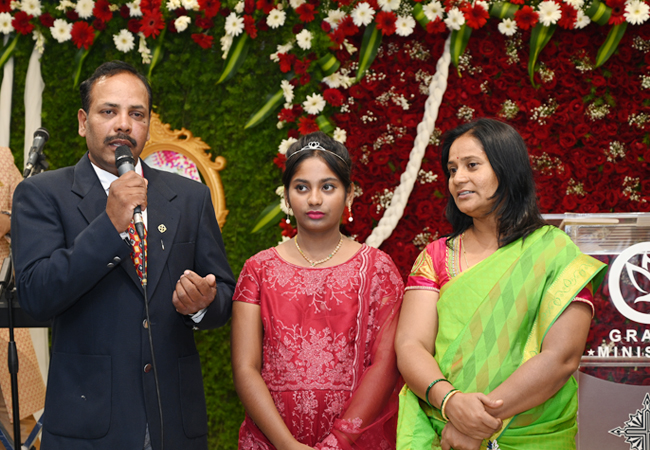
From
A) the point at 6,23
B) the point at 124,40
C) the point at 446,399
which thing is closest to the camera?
the point at 446,399

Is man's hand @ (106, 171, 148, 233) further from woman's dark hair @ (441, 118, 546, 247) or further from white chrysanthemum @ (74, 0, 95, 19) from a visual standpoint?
white chrysanthemum @ (74, 0, 95, 19)

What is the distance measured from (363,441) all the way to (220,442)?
208 centimetres

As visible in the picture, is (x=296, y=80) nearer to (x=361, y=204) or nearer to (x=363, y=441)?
(x=361, y=204)

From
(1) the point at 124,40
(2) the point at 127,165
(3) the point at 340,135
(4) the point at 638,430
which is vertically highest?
(1) the point at 124,40

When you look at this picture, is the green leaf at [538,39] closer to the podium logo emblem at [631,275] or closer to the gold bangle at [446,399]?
the podium logo emblem at [631,275]

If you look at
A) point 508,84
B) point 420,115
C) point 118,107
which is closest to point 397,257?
point 420,115

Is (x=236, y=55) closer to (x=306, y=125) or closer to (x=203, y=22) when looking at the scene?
(x=203, y=22)

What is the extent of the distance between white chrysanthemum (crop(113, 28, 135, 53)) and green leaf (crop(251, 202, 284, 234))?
1.43m

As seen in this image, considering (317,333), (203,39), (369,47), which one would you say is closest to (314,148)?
(317,333)

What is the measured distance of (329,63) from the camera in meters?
3.53

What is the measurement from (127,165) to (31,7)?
114 inches

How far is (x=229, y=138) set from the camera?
380cm

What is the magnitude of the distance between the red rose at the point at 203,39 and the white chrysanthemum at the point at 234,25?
0.46 feet

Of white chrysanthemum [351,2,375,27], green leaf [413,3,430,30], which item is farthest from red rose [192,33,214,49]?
green leaf [413,3,430,30]
